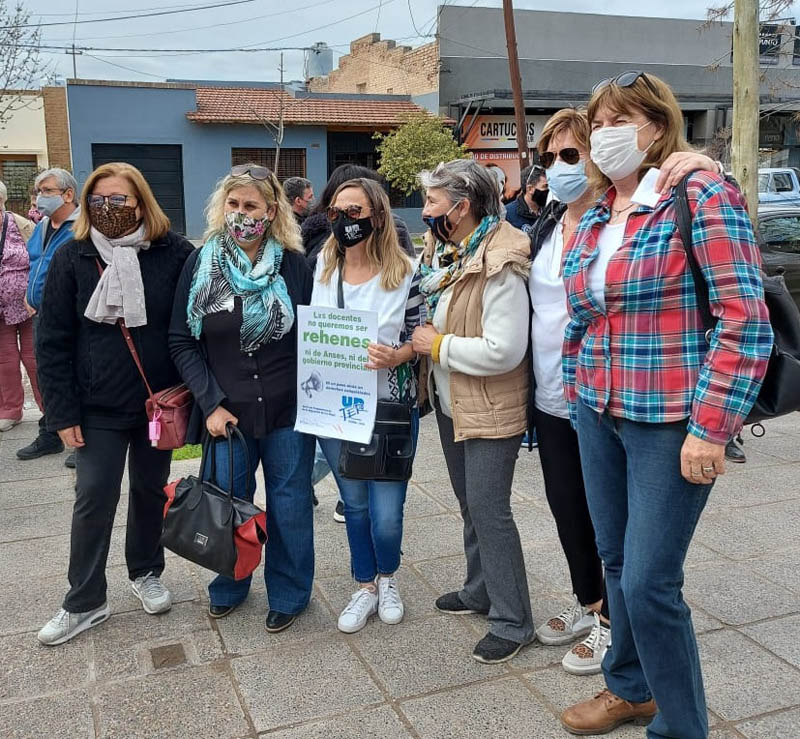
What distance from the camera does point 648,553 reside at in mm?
2369

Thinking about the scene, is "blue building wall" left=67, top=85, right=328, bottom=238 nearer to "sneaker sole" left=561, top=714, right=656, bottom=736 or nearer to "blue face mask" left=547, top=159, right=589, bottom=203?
"blue face mask" left=547, top=159, right=589, bottom=203

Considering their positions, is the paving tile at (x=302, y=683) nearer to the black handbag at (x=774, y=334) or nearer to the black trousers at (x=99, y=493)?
the black trousers at (x=99, y=493)

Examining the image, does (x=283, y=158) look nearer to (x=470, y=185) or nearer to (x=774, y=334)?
(x=470, y=185)

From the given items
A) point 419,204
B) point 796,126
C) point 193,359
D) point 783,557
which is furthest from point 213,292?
point 796,126

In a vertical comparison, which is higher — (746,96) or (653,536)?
(746,96)

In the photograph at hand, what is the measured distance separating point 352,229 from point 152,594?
1.90m

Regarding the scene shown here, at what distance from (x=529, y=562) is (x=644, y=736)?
1461 millimetres

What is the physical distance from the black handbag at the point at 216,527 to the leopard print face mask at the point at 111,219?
951mm

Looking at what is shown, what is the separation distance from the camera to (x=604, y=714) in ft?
9.19

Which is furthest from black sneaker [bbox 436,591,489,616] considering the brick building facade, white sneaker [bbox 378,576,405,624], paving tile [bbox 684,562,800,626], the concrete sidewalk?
the brick building facade

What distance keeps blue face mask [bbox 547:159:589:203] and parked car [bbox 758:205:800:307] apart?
6.94 m

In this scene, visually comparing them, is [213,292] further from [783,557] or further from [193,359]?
[783,557]

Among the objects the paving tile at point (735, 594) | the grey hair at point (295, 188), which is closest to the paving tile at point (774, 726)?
the paving tile at point (735, 594)

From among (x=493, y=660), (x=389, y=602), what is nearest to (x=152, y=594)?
(x=389, y=602)
